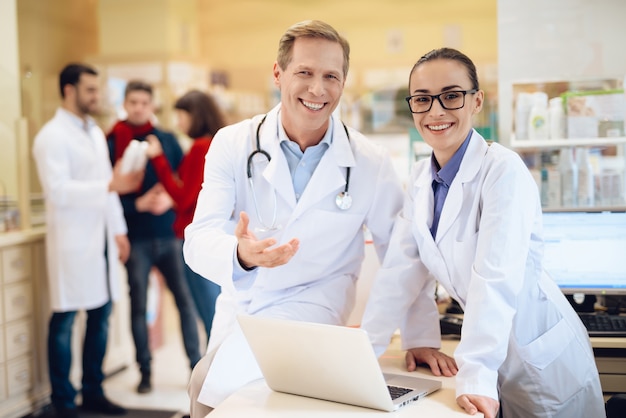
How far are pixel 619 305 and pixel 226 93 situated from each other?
205 inches

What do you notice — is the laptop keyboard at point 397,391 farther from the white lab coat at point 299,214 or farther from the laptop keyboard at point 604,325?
the laptop keyboard at point 604,325

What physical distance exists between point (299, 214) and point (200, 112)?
6.01ft

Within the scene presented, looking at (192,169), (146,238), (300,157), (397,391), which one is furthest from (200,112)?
(397,391)

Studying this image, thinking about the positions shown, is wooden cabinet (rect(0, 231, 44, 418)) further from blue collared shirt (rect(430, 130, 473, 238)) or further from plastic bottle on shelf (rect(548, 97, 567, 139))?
plastic bottle on shelf (rect(548, 97, 567, 139))

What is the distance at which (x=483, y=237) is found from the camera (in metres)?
1.58

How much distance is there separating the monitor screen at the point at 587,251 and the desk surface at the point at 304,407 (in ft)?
2.69

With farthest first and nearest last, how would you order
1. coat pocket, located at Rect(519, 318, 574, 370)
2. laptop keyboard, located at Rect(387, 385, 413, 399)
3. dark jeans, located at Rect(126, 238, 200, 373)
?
dark jeans, located at Rect(126, 238, 200, 373) < coat pocket, located at Rect(519, 318, 574, 370) < laptop keyboard, located at Rect(387, 385, 413, 399)

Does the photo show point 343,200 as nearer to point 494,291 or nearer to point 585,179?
point 494,291

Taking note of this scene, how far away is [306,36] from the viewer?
6.28 ft

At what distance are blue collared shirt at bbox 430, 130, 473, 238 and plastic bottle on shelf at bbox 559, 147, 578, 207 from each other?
34.7 inches

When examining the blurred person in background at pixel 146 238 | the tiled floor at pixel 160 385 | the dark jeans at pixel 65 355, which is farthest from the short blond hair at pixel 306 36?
the tiled floor at pixel 160 385

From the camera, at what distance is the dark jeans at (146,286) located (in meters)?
3.70

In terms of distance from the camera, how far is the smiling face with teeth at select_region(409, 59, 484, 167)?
1.68 meters

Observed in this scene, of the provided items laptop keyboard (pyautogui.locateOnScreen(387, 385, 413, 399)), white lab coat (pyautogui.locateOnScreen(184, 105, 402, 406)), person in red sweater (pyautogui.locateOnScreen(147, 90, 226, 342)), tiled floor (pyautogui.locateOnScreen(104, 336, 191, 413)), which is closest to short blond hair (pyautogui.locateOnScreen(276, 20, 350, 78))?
white lab coat (pyautogui.locateOnScreen(184, 105, 402, 406))
